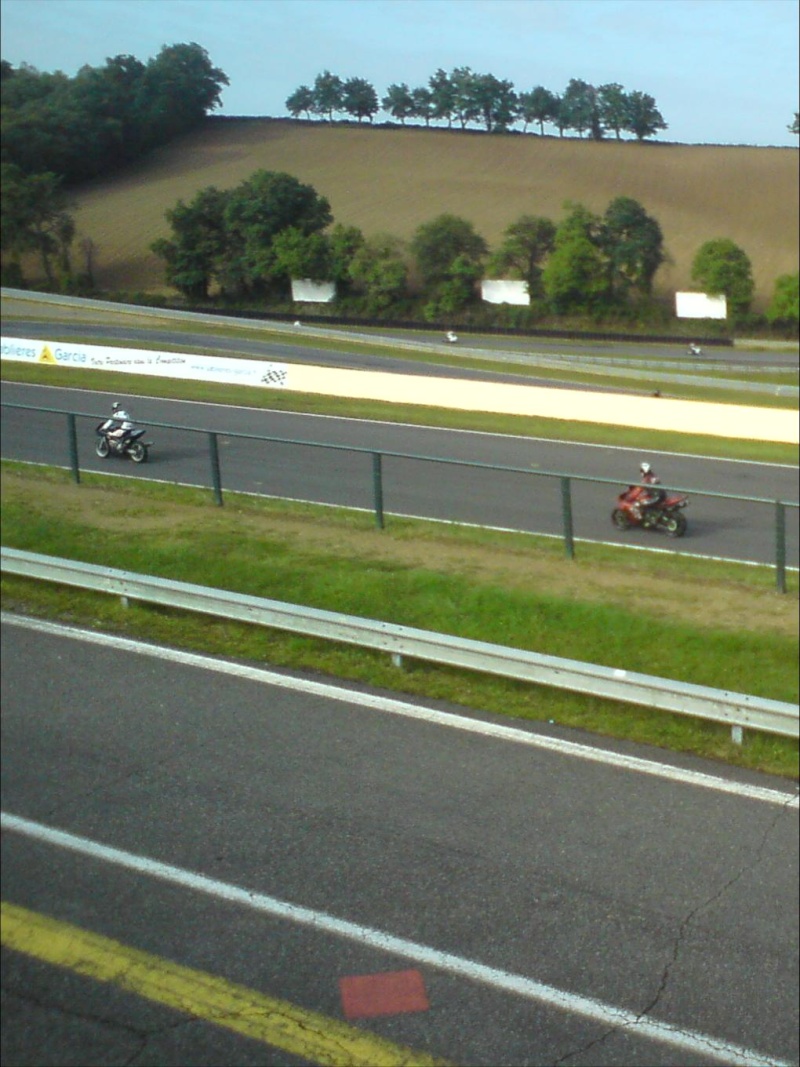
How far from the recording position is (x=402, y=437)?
9.24 metres

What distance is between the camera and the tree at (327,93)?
516 cm

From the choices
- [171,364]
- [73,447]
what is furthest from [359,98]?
[73,447]

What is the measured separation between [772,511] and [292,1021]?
7.79 meters

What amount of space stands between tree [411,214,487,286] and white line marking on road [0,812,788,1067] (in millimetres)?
3359

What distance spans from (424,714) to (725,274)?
359 centimetres

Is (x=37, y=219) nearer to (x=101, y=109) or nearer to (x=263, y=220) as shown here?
(x=101, y=109)

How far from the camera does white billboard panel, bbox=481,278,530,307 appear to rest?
21.5 ft

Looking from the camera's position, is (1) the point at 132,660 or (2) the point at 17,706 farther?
(1) the point at 132,660

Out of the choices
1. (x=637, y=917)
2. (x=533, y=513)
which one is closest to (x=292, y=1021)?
(x=637, y=917)

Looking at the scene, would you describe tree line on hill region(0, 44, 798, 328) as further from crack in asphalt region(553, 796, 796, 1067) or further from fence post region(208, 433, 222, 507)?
crack in asphalt region(553, 796, 796, 1067)

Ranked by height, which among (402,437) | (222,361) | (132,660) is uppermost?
(222,361)

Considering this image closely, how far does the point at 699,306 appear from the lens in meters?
7.12

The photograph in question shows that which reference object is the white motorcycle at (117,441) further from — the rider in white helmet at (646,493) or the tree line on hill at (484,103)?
the rider in white helmet at (646,493)

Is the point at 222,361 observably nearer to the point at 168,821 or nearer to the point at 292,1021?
the point at 168,821
